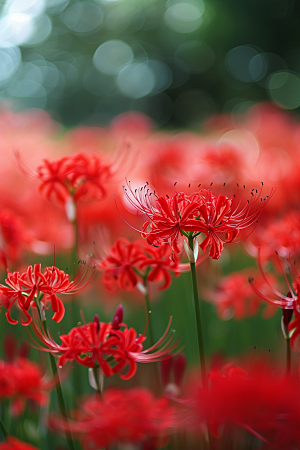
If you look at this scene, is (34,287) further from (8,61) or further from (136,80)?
(136,80)

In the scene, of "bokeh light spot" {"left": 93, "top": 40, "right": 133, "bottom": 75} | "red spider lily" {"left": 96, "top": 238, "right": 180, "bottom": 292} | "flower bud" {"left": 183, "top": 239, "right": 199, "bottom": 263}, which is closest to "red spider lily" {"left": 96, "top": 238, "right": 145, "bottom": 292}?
"red spider lily" {"left": 96, "top": 238, "right": 180, "bottom": 292}

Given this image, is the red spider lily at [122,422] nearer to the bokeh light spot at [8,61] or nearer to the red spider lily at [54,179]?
the red spider lily at [54,179]

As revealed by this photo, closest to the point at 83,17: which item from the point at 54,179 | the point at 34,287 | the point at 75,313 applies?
the point at 54,179

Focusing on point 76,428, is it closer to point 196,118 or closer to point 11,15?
point 11,15

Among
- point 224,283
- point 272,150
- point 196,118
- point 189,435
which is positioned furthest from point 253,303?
point 196,118

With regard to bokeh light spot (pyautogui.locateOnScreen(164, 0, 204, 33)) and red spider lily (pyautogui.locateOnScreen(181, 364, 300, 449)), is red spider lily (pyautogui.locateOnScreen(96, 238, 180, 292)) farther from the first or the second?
bokeh light spot (pyautogui.locateOnScreen(164, 0, 204, 33))

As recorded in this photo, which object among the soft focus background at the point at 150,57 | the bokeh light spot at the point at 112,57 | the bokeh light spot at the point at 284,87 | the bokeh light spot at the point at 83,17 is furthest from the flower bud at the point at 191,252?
the bokeh light spot at the point at 112,57
